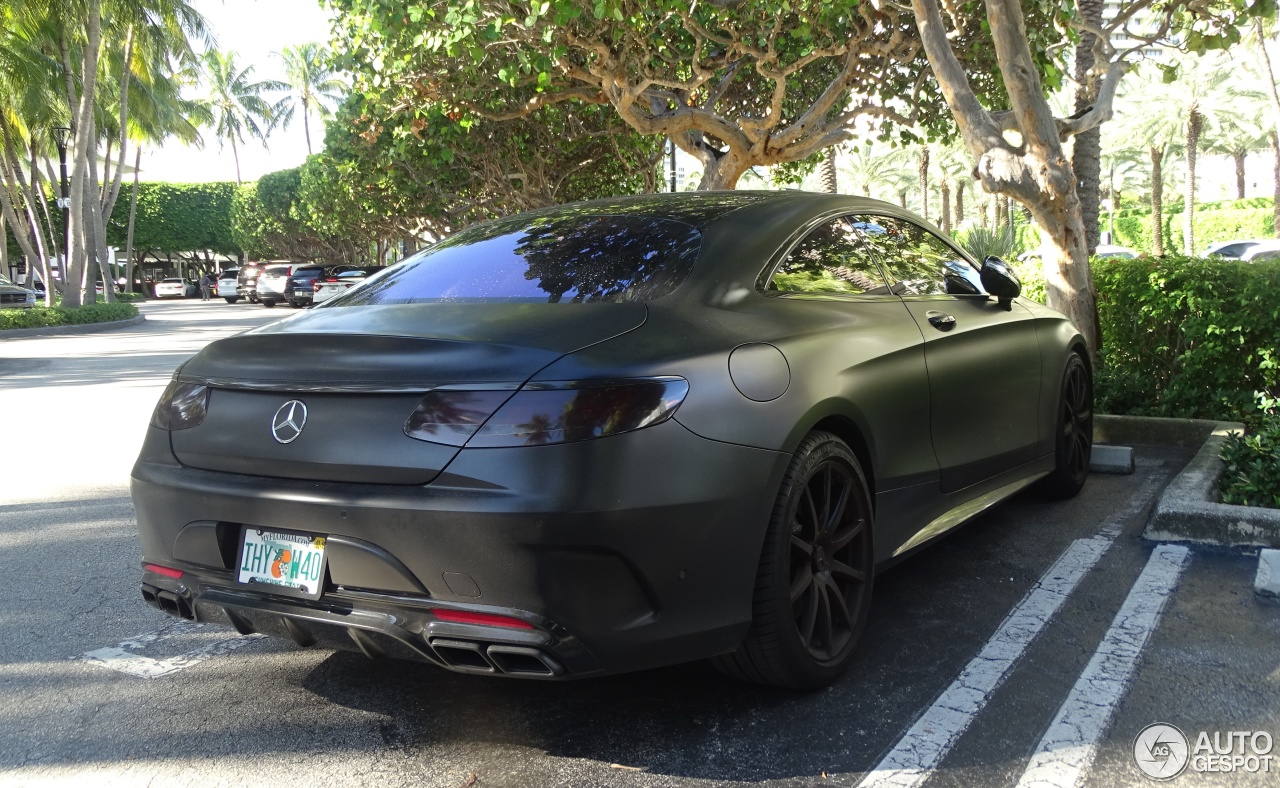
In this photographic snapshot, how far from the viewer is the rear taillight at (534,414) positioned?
2.64 meters

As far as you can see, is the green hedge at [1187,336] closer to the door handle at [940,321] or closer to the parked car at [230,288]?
the door handle at [940,321]

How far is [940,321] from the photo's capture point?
4.19 m

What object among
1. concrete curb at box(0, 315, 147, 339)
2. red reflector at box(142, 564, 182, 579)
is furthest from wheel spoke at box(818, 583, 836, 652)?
concrete curb at box(0, 315, 147, 339)

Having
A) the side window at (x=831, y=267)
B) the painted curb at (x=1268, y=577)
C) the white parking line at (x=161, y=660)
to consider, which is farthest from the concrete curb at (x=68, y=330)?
the painted curb at (x=1268, y=577)

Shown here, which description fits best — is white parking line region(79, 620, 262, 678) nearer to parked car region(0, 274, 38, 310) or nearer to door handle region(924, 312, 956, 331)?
door handle region(924, 312, 956, 331)

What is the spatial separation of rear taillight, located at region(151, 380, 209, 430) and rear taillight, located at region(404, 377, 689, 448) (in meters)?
0.79

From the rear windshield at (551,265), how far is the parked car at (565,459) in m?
0.01

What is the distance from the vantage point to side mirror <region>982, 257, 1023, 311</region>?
15.7ft

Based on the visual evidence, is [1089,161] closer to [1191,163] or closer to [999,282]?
[999,282]

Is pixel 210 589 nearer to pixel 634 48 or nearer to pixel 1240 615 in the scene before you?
pixel 1240 615

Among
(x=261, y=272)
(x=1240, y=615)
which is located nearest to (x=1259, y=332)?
(x=1240, y=615)

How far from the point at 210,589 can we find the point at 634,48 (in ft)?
35.3

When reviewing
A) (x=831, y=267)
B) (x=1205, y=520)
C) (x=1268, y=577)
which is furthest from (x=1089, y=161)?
(x=831, y=267)

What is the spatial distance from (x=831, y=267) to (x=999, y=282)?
1314 mm
